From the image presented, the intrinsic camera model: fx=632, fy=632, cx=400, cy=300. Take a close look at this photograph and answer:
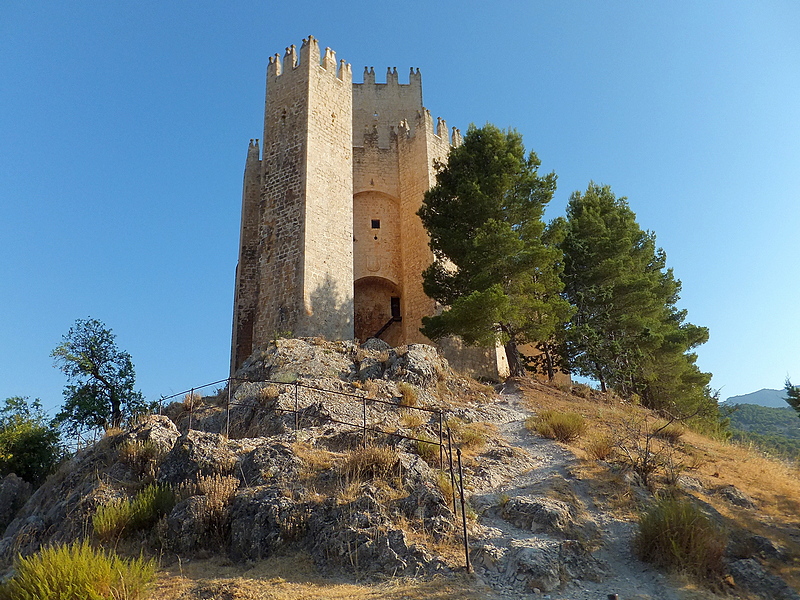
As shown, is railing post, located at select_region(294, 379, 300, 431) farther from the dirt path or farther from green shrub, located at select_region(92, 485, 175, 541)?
the dirt path

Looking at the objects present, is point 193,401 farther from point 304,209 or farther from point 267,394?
point 304,209

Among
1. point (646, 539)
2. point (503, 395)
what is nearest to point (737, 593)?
point (646, 539)

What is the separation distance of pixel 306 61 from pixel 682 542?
1801 centimetres

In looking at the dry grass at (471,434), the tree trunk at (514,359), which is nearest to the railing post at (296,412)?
the dry grass at (471,434)

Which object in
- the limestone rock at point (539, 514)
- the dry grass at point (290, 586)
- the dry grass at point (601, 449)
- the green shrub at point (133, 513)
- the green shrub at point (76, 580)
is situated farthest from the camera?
the dry grass at point (601, 449)

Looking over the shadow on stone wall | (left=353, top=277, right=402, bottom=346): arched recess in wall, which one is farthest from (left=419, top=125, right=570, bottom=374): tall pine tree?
(left=353, top=277, right=402, bottom=346): arched recess in wall

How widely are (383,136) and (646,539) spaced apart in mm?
20069

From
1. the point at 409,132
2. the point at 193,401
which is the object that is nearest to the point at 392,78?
the point at 409,132

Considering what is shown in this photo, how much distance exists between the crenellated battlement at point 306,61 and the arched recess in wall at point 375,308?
7.16 meters

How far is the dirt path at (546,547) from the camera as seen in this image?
640 cm

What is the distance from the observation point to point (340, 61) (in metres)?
21.8

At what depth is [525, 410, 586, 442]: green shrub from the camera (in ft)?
35.8

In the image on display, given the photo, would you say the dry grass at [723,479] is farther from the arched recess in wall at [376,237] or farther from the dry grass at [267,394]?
the arched recess in wall at [376,237]

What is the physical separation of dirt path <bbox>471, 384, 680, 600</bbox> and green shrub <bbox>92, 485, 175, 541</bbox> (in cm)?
398
